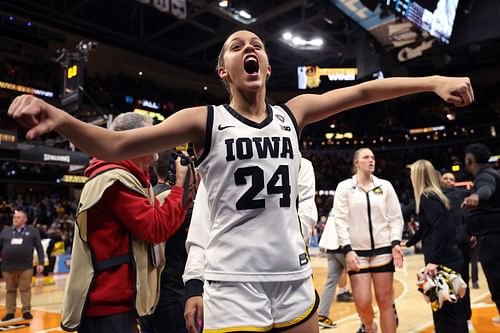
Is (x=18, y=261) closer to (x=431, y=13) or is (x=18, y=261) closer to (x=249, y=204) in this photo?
(x=249, y=204)

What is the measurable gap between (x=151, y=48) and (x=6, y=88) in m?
6.95

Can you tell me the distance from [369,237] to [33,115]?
3745 millimetres

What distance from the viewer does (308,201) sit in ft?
10.2

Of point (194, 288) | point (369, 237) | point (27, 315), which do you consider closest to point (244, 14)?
point (27, 315)

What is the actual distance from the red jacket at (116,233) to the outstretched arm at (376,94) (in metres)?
0.88

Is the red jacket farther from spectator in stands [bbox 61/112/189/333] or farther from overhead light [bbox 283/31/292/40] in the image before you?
overhead light [bbox 283/31/292/40]

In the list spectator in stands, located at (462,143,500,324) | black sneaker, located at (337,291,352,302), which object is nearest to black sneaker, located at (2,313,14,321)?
black sneaker, located at (337,291,352,302)

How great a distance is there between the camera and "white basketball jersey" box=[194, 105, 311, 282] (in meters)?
1.69

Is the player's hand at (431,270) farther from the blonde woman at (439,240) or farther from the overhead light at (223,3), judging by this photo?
the overhead light at (223,3)

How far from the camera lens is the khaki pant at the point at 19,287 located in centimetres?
726

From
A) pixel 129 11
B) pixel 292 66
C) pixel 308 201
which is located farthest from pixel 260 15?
pixel 308 201

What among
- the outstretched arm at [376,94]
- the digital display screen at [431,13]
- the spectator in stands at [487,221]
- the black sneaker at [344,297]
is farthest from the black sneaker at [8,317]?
the digital display screen at [431,13]

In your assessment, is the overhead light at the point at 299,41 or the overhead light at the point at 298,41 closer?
the overhead light at the point at 299,41

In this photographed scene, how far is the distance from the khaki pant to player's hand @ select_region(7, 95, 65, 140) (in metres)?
7.01
